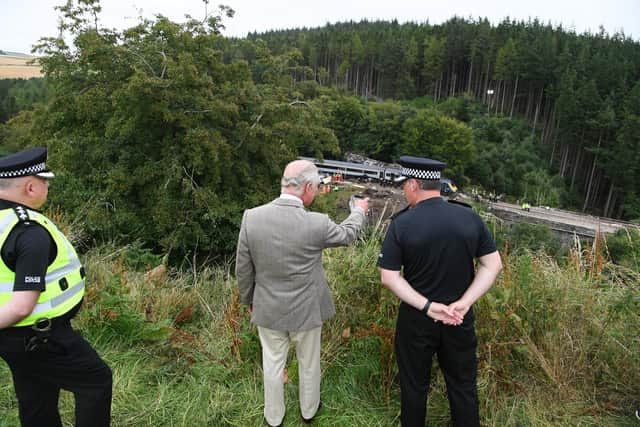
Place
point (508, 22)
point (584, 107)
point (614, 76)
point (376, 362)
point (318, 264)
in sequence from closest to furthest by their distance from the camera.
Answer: point (318, 264) < point (376, 362) < point (584, 107) < point (614, 76) < point (508, 22)

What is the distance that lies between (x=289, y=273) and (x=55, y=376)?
50.4 inches

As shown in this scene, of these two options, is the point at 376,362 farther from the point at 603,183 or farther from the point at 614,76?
the point at 614,76

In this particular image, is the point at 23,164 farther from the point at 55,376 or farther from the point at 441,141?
the point at 441,141

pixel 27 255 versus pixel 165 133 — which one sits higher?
pixel 27 255

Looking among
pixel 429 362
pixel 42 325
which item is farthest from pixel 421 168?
pixel 42 325

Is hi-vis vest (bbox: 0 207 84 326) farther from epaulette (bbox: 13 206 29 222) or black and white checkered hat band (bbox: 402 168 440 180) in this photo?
black and white checkered hat band (bbox: 402 168 440 180)

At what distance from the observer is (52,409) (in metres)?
2.21

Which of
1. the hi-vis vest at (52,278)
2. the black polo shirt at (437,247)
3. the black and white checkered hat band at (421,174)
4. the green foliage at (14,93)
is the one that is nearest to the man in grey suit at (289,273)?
the black polo shirt at (437,247)

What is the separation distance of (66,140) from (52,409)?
12.1 metres

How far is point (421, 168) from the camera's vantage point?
224 cm

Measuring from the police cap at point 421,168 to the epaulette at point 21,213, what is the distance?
1.84 meters

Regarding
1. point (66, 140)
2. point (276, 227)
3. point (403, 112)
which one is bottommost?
point (403, 112)

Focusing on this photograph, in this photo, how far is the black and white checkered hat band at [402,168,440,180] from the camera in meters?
2.24

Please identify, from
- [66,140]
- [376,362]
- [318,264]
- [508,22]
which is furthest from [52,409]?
[508,22]
